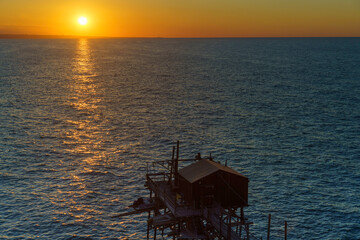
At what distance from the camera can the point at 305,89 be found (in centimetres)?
14450

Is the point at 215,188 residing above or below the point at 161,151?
above

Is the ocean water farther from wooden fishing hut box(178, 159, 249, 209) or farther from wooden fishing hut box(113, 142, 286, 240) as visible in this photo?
wooden fishing hut box(178, 159, 249, 209)

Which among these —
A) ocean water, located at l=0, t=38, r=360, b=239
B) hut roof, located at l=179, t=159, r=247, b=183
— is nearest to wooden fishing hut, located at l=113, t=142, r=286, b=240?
hut roof, located at l=179, t=159, r=247, b=183

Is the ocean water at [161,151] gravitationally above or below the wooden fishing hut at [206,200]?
below

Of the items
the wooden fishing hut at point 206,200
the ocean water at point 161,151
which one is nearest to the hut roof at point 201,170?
the wooden fishing hut at point 206,200

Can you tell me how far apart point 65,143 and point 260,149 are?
40965 mm

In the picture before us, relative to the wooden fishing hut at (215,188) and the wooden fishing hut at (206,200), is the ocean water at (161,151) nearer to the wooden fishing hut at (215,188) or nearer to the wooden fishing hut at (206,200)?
the wooden fishing hut at (206,200)

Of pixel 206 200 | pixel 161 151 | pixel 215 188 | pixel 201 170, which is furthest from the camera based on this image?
pixel 161 151

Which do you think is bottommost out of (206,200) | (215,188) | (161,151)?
(161,151)

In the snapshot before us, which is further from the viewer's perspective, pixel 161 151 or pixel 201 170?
pixel 161 151

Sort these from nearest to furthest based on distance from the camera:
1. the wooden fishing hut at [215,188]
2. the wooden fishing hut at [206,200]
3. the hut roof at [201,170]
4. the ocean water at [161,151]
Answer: the wooden fishing hut at [206,200], the wooden fishing hut at [215,188], the hut roof at [201,170], the ocean water at [161,151]

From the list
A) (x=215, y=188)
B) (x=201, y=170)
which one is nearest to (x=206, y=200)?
(x=215, y=188)

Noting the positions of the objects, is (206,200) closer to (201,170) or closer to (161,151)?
(201,170)

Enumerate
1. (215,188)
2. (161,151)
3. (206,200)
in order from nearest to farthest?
1. (206,200)
2. (215,188)
3. (161,151)
